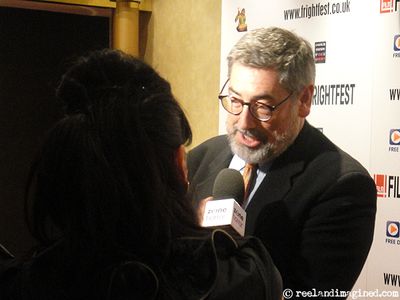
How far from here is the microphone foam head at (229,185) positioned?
64.9 inches

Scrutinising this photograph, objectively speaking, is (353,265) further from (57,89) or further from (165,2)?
(165,2)

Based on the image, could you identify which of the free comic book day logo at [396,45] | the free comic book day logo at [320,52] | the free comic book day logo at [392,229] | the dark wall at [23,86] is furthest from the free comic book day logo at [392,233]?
the dark wall at [23,86]

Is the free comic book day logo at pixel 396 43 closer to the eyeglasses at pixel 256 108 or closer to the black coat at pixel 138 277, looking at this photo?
the eyeglasses at pixel 256 108

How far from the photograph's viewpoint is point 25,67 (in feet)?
15.9

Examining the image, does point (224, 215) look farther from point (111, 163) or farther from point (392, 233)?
point (392, 233)

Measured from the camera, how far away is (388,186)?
291 cm

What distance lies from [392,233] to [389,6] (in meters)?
1.07

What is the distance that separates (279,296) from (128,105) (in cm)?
44

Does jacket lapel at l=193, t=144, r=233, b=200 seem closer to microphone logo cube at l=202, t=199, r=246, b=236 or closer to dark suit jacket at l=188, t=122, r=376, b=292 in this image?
dark suit jacket at l=188, t=122, r=376, b=292

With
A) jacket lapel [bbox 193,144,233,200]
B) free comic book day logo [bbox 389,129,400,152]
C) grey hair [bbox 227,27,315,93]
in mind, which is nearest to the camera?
grey hair [bbox 227,27,315,93]

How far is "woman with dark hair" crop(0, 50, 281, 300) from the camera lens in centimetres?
100

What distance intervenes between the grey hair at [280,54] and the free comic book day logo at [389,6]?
4.36 feet

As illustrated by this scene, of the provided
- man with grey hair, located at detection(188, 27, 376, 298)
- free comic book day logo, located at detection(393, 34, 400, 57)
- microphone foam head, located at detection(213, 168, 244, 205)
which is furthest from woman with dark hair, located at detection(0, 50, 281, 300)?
free comic book day logo, located at detection(393, 34, 400, 57)

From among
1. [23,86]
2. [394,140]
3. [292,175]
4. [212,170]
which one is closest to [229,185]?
[292,175]
